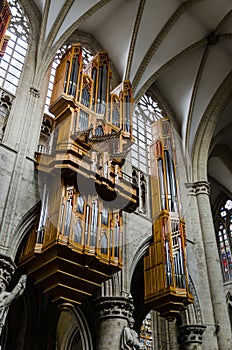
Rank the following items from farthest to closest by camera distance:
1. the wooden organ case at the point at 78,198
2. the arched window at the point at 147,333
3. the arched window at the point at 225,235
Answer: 1. the arched window at the point at 225,235
2. the arched window at the point at 147,333
3. the wooden organ case at the point at 78,198

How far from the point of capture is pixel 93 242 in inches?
364

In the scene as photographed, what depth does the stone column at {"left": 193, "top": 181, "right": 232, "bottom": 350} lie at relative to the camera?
40.8 ft

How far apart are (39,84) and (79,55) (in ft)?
5.62

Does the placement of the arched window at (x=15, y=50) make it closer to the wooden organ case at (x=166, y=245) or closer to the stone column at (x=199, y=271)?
the wooden organ case at (x=166, y=245)

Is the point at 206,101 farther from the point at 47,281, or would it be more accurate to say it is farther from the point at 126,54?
the point at 47,281

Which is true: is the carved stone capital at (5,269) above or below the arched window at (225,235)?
below

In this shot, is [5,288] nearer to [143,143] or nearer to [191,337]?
[191,337]

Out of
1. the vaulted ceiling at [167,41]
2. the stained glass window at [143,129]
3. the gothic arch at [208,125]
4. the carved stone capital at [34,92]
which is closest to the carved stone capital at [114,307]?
the stained glass window at [143,129]

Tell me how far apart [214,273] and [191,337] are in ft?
8.19

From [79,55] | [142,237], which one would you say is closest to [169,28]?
[79,55]

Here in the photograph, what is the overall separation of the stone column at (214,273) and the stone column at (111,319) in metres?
3.88

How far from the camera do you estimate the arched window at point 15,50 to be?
12555 mm

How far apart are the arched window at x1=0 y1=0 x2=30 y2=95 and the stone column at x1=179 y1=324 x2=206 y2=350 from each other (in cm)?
915

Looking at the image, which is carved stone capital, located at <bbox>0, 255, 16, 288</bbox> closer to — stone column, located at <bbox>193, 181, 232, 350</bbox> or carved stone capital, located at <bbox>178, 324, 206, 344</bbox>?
carved stone capital, located at <bbox>178, 324, 206, 344</bbox>
